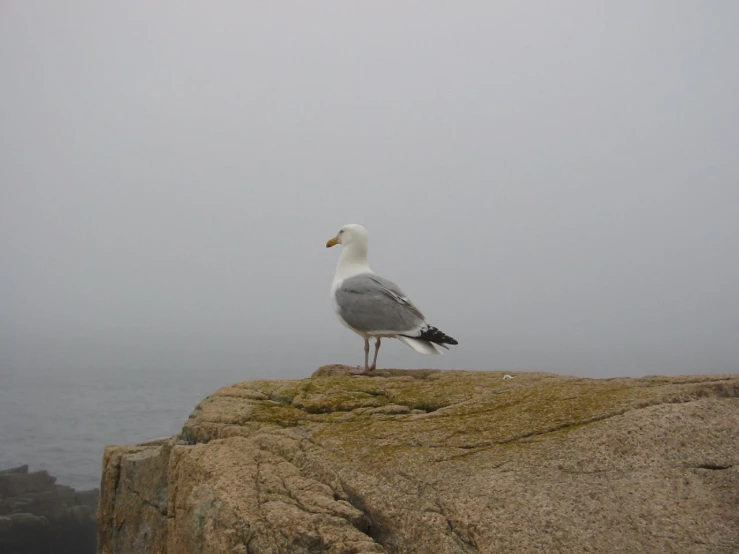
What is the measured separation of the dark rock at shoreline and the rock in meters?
21.4

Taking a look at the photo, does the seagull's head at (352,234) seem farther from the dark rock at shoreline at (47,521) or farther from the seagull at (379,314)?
the dark rock at shoreline at (47,521)

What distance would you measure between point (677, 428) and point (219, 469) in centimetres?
385

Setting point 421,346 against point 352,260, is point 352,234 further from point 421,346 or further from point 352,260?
point 421,346

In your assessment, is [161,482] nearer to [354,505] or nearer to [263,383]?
[263,383]

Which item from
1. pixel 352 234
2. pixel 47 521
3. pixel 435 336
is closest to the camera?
pixel 435 336

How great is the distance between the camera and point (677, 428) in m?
5.13

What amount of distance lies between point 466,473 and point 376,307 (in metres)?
4.56

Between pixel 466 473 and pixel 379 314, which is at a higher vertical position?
pixel 379 314

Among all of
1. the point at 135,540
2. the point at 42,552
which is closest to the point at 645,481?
the point at 135,540

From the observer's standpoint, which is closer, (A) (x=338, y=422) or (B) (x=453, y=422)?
(B) (x=453, y=422)

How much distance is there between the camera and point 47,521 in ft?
83.5

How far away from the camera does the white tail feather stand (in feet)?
29.0

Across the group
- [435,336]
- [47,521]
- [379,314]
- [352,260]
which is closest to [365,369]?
[379,314]

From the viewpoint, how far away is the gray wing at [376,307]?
29.7ft
